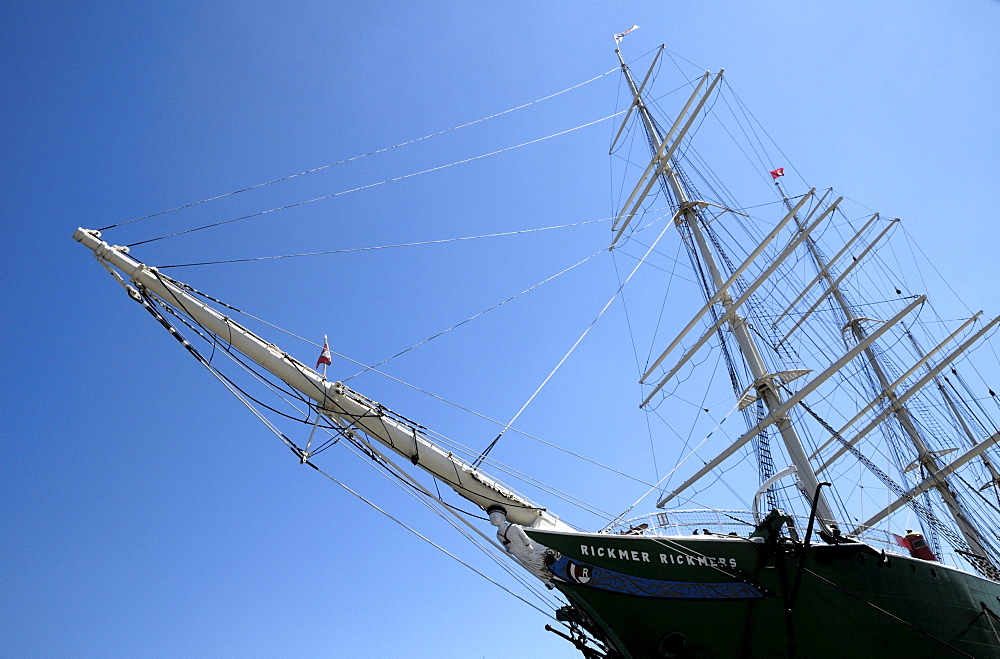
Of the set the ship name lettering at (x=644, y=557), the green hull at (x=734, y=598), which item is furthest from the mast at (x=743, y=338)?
the ship name lettering at (x=644, y=557)

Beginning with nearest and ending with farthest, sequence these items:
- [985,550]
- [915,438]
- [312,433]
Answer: [312,433], [985,550], [915,438]

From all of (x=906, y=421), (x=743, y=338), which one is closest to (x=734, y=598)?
(x=743, y=338)

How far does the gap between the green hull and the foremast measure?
6.23 ft

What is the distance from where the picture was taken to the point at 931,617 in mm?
12320

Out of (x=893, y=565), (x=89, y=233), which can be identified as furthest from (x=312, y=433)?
(x=893, y=565)

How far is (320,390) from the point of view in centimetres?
1187

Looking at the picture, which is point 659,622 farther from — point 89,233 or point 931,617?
point 89,233

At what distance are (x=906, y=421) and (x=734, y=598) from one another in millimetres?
26313

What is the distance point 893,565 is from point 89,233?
17364mm

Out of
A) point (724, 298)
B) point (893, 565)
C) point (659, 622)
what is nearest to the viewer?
point (659, 622)

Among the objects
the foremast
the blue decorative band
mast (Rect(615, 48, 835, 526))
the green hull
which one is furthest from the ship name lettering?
mast (Rect(615, 48, 835, 526))

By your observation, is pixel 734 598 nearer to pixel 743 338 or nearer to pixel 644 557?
pixel 644 557

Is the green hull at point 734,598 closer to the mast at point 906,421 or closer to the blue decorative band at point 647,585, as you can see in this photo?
the blue decorative band at point 647,585

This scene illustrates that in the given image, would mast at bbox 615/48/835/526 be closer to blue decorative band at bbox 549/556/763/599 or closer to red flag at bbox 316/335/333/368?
blue decorative band at bbox 549/556/763/599
